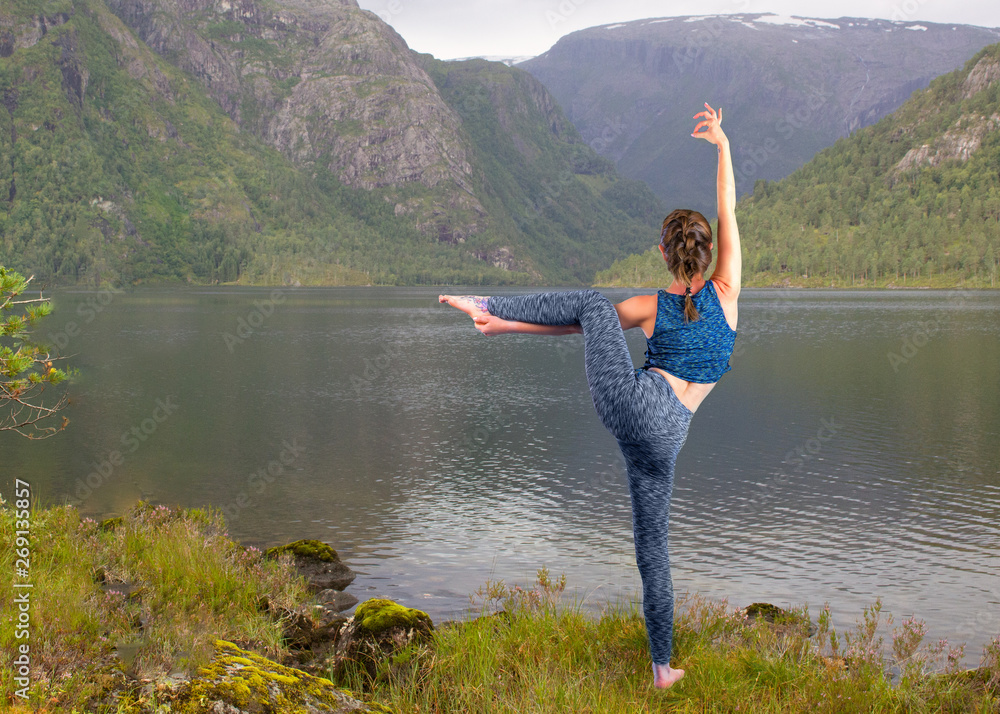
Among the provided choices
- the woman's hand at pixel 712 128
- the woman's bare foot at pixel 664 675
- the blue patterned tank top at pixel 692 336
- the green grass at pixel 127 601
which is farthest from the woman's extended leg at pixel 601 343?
the green grass at pixel 127 601

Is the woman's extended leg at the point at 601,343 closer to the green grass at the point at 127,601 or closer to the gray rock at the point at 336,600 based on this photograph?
A: the green grass at the point at 127,601

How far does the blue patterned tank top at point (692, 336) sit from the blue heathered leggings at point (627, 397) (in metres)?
0.21

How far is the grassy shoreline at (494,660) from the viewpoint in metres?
5.64

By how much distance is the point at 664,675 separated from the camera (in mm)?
5840

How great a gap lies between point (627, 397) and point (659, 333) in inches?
25.5

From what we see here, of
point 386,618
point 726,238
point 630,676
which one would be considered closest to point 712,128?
point 726,238

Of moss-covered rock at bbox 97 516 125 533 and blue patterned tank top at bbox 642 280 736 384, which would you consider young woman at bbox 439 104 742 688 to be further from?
moss-covered rock at bbox 97 516 125 533

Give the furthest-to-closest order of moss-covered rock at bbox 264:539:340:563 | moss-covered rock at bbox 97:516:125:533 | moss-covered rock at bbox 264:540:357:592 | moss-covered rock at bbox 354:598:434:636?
moss-covered rock at bbox 97:516:125:533 → moss-covered rock at bbox 264:539:340:563 → moss-covered rock at bbox 264:540:357:592 → moss-covered rock at bbox 354:598:434:636

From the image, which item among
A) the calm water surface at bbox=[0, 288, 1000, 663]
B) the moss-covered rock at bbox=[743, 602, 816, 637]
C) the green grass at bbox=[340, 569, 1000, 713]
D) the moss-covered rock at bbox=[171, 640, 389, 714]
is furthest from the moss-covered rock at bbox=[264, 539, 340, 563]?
the moss-covered rock at bbox=[171, 640, 389, 714]

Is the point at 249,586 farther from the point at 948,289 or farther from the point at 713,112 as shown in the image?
the point at 948,289

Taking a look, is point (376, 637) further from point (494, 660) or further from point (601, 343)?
point (601, 343)

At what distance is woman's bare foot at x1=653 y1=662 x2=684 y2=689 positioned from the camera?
583 cm

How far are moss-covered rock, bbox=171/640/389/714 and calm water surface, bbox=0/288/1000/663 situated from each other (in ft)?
22.5

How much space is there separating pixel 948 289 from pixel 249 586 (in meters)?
213
